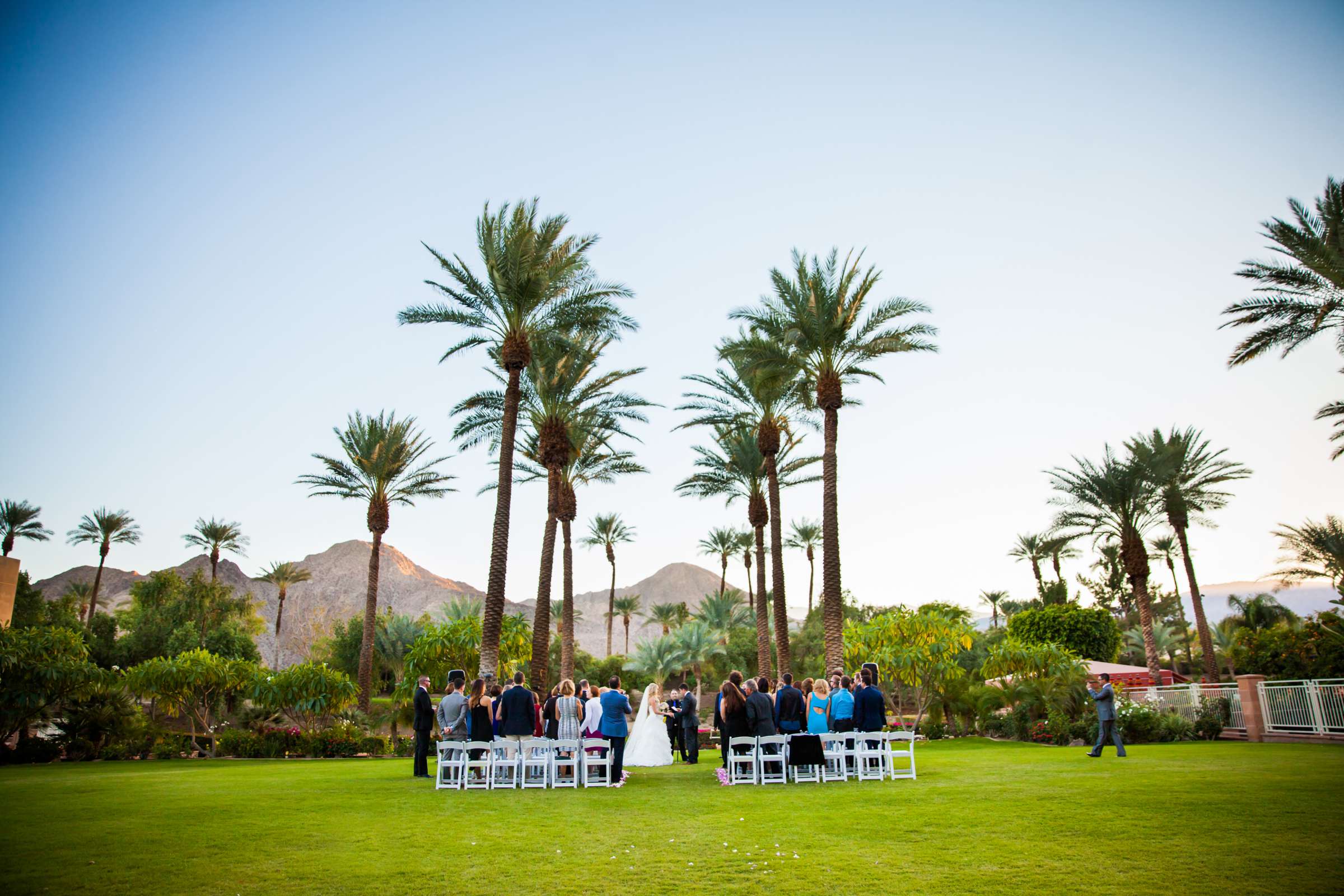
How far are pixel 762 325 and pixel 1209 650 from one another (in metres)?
27.1

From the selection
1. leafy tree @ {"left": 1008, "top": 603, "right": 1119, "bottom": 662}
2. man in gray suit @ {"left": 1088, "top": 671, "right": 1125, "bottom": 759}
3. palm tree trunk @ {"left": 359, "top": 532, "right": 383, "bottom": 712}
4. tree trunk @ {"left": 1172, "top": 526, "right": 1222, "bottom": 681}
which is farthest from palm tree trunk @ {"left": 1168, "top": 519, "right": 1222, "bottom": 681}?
palm tree trunk @ {"left": 359, "top": 532, "right": 383, "bottom": 712}

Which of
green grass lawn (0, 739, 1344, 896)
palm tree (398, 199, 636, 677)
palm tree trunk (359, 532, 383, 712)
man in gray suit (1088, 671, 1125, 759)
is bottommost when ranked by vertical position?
green grass lawn (0, 739, 1344, 896)

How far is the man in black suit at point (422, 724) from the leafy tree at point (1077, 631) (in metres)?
34.6

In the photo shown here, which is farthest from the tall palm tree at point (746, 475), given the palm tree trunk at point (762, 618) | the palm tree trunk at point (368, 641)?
the palm tree trunk at point (368, 641)

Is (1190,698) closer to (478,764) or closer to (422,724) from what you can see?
(478,764)

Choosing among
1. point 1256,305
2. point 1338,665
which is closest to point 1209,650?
point 1338,665

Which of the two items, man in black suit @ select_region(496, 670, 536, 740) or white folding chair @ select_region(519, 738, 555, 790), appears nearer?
white folding chair @ select_region(519, 738, 555, 790)

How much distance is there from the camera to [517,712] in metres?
13.4

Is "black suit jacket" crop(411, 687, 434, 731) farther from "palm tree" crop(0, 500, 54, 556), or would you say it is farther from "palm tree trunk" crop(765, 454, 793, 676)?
"palm tree" crop(0, 500, 54, 556)

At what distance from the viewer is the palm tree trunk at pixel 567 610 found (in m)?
31.5

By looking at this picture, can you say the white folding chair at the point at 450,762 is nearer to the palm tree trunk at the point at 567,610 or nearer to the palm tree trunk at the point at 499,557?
the palm tree trunk at the point at 499,557

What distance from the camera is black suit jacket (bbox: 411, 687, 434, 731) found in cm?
1509

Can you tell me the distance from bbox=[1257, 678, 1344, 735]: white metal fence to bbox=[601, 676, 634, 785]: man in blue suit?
17289mm

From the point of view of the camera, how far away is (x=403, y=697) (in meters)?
29.6
